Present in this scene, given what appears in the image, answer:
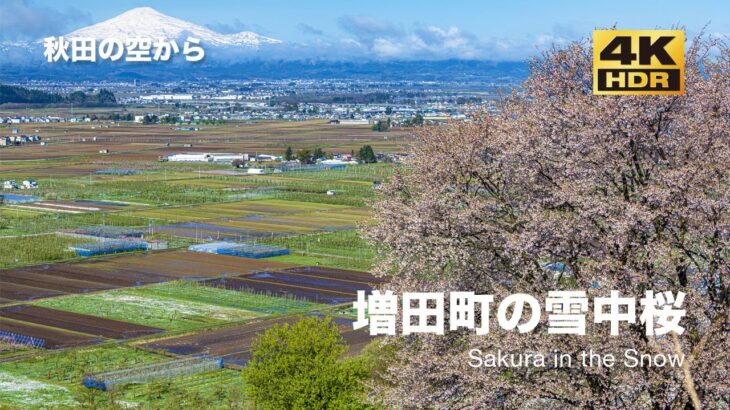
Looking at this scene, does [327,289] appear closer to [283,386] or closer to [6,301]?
[6,301]

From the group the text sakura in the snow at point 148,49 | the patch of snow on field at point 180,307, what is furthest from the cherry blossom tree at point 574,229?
the patch of snow on field at point 180,307

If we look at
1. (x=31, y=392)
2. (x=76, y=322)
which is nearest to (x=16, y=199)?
(x=76, y=322)

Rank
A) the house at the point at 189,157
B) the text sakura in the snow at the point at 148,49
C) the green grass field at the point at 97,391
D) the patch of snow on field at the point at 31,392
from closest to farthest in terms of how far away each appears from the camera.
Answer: the green grass field at the point at 97,391, the patch of snow on field at the point at 31,392, the text sakura in the snow at the point at 148,49, the house at the point at 189,157

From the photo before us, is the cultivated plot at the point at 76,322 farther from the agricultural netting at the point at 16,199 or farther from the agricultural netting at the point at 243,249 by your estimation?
the agricultural netting at the point at 16,199

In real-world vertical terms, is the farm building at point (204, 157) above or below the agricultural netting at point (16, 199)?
above

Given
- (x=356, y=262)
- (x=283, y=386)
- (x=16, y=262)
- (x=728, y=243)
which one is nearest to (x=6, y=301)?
(x=16, y=262)

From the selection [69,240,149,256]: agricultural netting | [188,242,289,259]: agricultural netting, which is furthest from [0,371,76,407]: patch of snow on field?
[188,242,289,259]: agricultural netting
